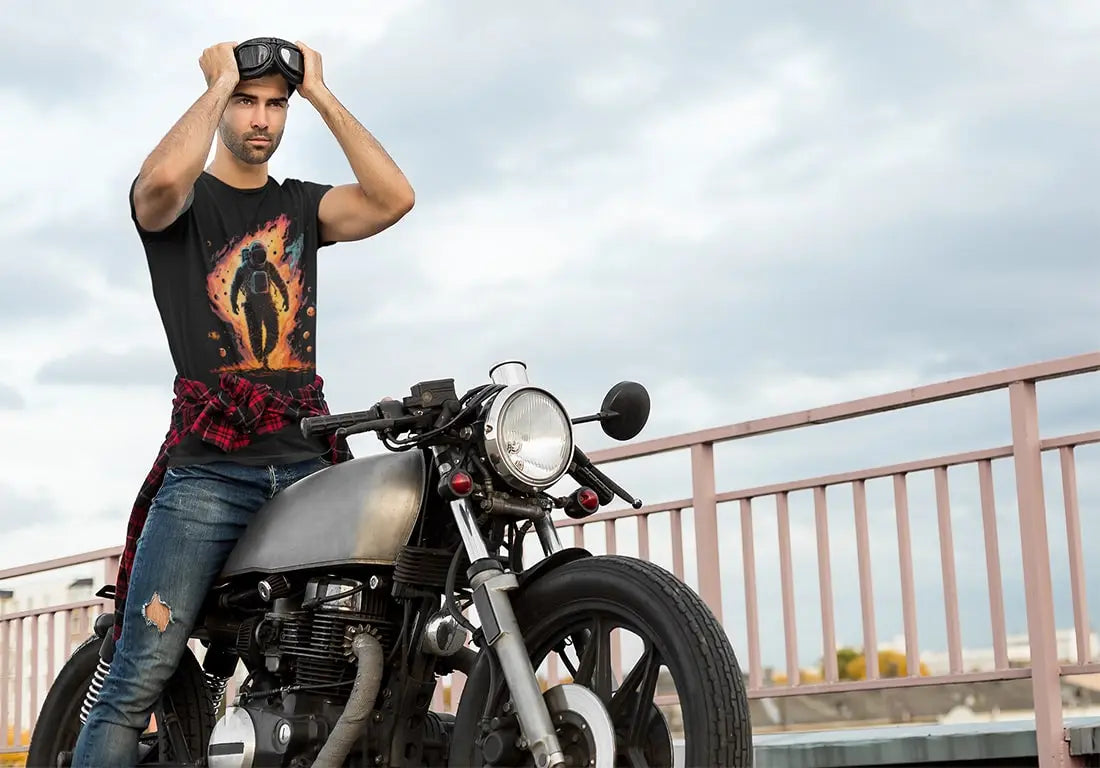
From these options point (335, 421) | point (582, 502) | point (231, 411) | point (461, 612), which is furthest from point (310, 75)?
point (461, 612)

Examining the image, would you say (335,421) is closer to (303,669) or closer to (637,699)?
(303,669)

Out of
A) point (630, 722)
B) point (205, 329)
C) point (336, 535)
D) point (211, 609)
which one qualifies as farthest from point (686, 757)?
point (205, 329)

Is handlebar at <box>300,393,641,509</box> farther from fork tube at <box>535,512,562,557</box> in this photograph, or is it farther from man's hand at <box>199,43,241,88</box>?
man's hand at <box>199,43,241,88</box>

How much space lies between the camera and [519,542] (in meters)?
2.80

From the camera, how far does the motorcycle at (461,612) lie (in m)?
2.43

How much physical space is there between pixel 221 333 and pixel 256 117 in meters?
0.50

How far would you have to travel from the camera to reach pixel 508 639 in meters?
2.53

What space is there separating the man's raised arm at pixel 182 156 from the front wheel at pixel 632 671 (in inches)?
45.8

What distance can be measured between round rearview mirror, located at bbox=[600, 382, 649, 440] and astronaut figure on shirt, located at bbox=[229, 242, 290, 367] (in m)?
0.83

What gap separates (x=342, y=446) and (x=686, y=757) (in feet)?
4.18

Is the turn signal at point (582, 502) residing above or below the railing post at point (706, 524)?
below

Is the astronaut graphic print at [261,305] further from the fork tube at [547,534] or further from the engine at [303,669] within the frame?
the fork tube at [547,534]

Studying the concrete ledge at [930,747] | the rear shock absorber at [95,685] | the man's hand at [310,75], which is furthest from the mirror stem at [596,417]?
the concrete ledge at [930,747]

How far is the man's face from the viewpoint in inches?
127
